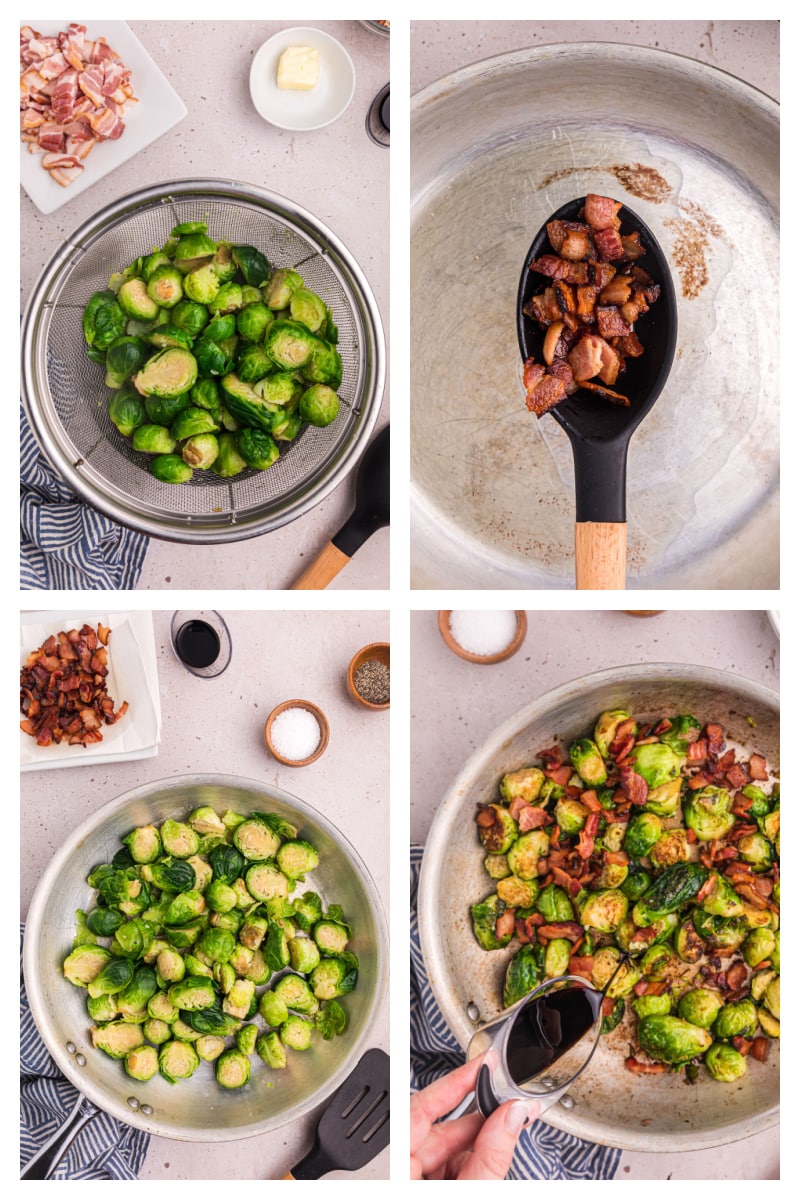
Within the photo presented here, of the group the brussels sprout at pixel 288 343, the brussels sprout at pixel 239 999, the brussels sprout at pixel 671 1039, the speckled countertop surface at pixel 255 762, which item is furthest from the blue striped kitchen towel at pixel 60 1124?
the brussels sprout at pixel 288 343

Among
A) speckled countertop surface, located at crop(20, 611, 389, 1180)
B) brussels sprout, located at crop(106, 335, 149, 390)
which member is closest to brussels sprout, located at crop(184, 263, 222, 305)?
brussels sprout, located at crop(106, 335, 149, 390)

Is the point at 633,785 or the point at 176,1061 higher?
the point at 633,785

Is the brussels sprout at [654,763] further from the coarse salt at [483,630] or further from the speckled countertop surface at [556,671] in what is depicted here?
the coarse salt at [483,630]

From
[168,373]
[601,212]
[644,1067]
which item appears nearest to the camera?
[601,212]

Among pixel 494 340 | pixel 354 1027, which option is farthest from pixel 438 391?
pixel 354 1027

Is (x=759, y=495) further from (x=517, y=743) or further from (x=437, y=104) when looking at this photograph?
(x=437, y=104)

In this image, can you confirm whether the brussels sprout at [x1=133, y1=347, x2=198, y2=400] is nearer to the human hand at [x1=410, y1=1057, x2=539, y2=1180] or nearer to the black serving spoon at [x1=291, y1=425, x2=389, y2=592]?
the black serving spoon at [x1=291, y1=425, x2=389, y2=592]

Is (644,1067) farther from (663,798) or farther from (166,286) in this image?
(166,286)

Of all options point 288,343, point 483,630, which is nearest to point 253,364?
point 288,343

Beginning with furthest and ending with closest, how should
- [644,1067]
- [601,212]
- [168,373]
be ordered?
[644,1067] → [168,373] → [601,212]
